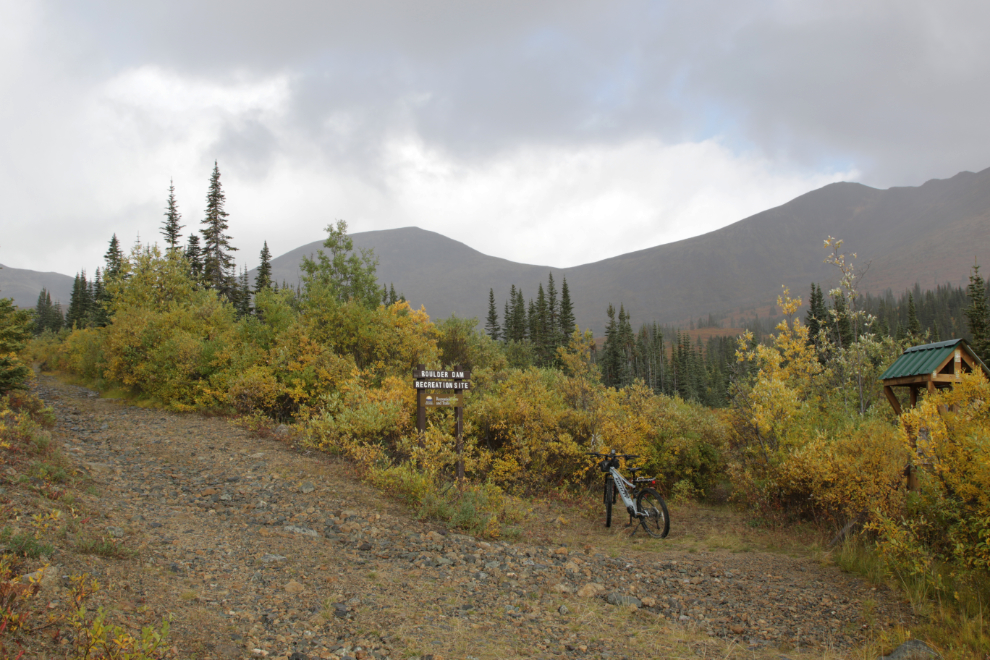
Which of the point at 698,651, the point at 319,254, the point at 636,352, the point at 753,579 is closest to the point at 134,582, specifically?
the point at 698,651

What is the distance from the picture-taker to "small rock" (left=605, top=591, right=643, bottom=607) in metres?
6.22

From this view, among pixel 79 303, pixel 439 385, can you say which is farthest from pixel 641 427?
pixel 79 303

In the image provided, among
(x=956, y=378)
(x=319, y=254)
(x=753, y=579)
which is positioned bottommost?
(x=753, y=579)

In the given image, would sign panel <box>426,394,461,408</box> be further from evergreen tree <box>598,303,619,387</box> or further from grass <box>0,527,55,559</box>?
evergreen tree <box>598,303,619,387</box>

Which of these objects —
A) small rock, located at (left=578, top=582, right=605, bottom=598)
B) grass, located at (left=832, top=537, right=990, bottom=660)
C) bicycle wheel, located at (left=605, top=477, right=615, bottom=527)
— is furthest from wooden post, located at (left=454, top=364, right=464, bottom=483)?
grass, located at (left=832, top=537, right=990, bottom=660)

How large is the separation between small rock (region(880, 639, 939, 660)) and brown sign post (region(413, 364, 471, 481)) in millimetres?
7539

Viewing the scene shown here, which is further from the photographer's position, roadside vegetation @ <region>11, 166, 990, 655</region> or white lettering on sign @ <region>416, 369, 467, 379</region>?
white lettering on sign @ <region>416, 369, 467, 379</region>

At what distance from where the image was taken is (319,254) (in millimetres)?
39938

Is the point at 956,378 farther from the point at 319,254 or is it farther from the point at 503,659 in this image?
the point at 319,254

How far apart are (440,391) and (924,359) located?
846 centimetres

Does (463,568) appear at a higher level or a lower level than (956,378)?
lower

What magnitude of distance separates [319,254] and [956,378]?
38.7 m

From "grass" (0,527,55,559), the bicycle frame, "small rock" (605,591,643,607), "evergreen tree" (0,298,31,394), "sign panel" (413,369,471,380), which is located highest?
"evergreen tree" (0,298,31,394)

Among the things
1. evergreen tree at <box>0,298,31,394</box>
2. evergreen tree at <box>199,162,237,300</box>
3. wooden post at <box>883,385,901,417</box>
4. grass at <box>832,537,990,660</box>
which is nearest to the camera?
grass at <box>832,537,990,660</box>
